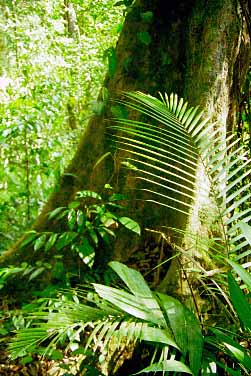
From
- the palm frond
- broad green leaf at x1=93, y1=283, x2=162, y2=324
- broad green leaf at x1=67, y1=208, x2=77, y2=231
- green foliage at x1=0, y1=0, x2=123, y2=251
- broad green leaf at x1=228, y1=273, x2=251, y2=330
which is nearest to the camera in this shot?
broad green leaf at x1=228, y1=273, x2=251, y2=330

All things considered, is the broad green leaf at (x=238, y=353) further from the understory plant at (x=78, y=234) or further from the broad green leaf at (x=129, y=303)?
the understory plant at (x=78, y=234)

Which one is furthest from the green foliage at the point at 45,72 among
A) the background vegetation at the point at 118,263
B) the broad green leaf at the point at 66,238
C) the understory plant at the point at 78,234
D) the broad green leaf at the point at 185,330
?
the broad green leaf at the point at 185,330

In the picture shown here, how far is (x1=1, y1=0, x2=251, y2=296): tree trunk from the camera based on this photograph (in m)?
2.35

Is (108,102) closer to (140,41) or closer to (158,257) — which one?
(140,41)

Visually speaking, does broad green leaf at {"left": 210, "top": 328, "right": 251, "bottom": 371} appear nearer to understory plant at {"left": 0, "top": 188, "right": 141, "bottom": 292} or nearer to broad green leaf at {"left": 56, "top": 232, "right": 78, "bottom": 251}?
understory plant at {"left": 0, "top": 188, "right": 141, "bottom": 292}

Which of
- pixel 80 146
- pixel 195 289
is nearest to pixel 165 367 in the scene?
pixel 195 289

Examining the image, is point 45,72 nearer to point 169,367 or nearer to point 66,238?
point 66,238

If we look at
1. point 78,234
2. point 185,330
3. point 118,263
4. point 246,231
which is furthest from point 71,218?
point 246,231

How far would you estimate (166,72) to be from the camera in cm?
265

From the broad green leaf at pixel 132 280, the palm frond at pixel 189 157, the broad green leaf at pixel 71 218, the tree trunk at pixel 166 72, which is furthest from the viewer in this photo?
the tree trunk at pixel 166 72

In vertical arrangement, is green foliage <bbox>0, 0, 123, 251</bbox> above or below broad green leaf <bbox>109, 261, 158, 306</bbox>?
above

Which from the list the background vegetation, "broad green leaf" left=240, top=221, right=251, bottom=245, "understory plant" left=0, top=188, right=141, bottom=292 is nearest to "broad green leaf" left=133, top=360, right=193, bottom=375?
the background vegetation

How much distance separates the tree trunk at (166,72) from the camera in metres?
2.35

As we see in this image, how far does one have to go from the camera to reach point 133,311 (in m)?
1.50
